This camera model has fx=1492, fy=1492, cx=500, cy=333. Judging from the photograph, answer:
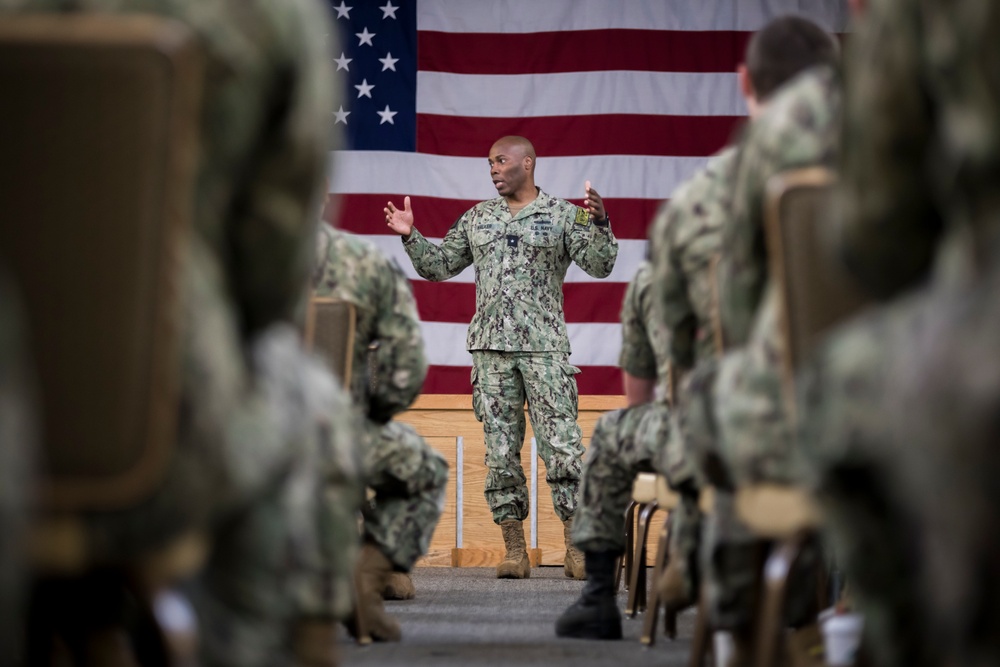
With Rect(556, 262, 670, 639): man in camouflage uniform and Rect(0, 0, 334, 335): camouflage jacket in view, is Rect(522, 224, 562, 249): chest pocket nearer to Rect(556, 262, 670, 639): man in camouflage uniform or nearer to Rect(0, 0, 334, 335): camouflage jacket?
Rect(556, 262, 670, 639): man in camouflage uniform

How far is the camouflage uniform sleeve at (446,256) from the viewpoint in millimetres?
6367

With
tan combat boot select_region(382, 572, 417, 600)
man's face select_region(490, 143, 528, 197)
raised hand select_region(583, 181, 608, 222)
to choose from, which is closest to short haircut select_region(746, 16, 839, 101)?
tan combat boot select_region(382, 572, 417, 600)

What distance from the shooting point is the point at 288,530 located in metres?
1.45

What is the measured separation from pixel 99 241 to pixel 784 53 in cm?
145

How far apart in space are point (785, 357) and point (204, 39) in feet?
2.57

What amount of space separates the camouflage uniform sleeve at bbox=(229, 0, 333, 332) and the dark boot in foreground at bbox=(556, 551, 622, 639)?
7.61ft

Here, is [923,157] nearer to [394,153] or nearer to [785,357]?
[785,357]

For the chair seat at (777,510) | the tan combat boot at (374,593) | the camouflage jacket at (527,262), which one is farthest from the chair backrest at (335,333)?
the camouflage jacket at (527,262)

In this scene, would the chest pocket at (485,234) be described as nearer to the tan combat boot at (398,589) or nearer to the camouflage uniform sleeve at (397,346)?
the tan combat boot at (398,589)

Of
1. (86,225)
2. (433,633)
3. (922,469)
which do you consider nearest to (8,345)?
(86,225)

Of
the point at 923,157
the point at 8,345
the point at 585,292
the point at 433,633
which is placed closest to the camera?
the point at 8,345

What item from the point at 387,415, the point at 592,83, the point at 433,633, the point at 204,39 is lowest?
the point at 433,633

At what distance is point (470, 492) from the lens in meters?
6.48

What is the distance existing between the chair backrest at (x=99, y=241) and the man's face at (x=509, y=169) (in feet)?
17.0
